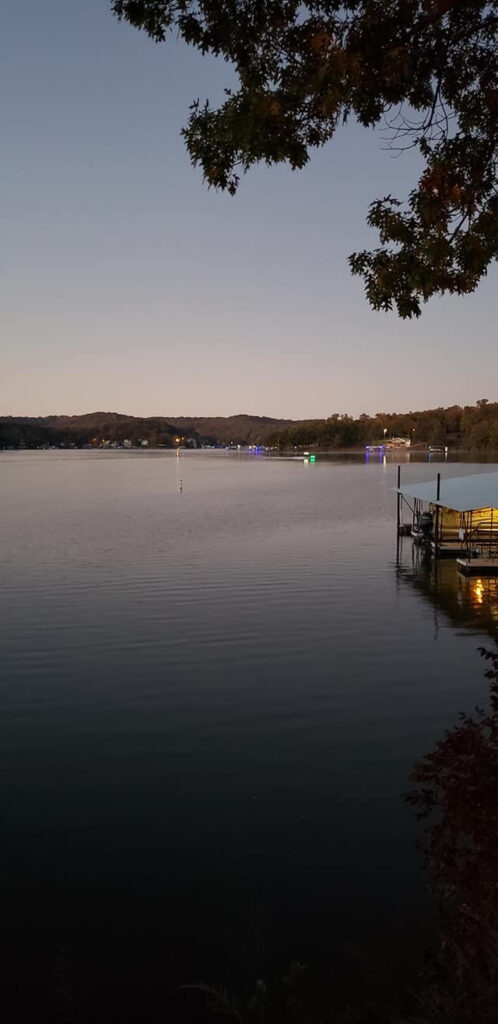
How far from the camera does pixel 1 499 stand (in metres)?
84.4

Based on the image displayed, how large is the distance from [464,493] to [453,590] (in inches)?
321

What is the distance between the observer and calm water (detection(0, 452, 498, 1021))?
8250 millimetres

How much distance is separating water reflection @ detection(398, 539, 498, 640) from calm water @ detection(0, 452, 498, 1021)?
217 mm

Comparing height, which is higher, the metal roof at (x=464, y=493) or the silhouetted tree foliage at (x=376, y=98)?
the silhouetted tree foliage at (x=376, y=98)

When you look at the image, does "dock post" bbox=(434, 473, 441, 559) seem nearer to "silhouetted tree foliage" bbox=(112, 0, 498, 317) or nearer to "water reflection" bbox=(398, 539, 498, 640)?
"water reflection" bbox=(398, 539, 498, 640)

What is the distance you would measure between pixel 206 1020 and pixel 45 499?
81.5 metres

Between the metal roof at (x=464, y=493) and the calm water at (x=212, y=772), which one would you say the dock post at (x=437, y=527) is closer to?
the metal roof at (x=464, y=493)

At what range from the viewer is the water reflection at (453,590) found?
24359mm

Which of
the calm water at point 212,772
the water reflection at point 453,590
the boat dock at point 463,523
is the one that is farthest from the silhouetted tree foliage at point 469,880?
the boat dock at point 463,523

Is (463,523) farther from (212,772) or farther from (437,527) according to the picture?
(212,772)

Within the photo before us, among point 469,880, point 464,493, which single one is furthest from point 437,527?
point 469,880

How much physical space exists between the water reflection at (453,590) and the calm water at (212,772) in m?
0.22

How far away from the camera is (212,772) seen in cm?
1262

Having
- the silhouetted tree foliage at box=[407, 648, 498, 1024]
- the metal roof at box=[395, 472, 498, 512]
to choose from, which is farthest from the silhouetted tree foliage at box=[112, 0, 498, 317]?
the metal roof at box=[395, 472, 498, 512]
